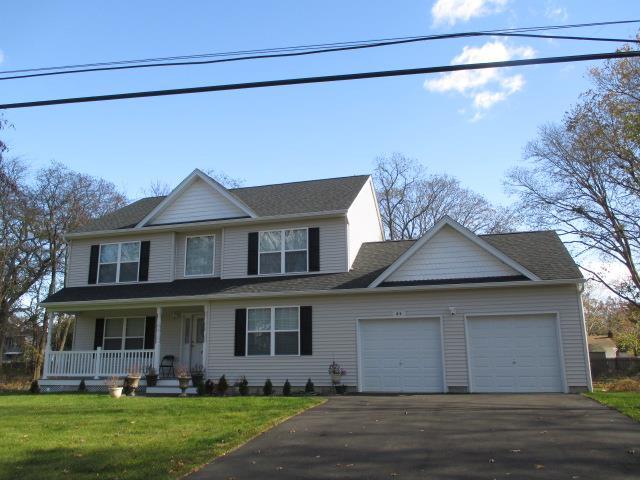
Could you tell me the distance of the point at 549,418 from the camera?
33.4 feet

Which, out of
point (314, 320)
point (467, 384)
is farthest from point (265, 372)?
point (467, 384)

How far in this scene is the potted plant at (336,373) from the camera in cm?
1630

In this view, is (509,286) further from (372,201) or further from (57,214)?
(57,214)

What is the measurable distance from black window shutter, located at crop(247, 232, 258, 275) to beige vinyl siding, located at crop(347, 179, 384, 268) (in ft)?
10.6

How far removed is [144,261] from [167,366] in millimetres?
3991

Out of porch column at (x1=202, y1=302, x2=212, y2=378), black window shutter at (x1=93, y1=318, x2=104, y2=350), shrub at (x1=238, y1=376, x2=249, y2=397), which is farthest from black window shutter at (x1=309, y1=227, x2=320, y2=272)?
black window shutter at (x1=93, y1=318, x2=104, y2=350)

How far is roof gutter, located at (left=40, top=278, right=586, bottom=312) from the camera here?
15398 millimetres

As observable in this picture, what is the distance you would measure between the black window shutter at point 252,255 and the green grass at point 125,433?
18.7ft

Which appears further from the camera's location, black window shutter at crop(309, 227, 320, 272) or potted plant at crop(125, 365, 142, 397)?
black window shutter at crop(309, 227, 320, 272)

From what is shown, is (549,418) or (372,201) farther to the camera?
(372,201)

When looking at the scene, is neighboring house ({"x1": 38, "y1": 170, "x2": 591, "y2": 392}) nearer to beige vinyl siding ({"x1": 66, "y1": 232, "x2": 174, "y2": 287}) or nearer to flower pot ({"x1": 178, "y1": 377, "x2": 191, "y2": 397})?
beige vinyl siding ({"x1": 66, "y1": 232, "x2": 174, "y2": 287})

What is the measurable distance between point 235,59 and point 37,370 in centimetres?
3173

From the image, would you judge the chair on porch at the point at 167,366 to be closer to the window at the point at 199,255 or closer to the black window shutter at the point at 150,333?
the black window shutter at the point at 150,333

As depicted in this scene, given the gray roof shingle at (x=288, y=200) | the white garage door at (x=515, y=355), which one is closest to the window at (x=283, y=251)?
the gray roof shingle at (x=288, y=200)
